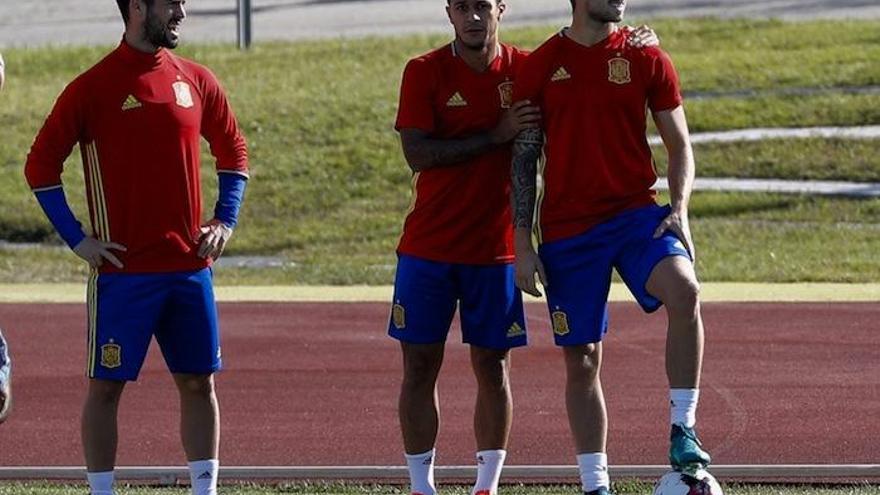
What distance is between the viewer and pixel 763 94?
77.6 feet

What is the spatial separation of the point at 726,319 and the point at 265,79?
12836 millimetres

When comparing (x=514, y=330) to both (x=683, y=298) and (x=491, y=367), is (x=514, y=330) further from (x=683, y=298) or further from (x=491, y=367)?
(x=683, y=298)

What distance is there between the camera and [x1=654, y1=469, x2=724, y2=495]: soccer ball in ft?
22.7

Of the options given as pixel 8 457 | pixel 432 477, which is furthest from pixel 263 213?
pixel 432 477

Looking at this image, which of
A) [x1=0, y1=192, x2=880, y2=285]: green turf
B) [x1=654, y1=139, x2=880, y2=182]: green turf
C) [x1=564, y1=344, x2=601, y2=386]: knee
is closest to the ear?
[x1=564, y1=344, x2=601, y2=386]: knee

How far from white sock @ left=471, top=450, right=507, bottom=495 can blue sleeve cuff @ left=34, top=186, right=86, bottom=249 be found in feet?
5.97

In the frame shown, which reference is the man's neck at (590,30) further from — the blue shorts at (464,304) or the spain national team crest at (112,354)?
the spain national team crest at (112,354)

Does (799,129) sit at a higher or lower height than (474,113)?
lower

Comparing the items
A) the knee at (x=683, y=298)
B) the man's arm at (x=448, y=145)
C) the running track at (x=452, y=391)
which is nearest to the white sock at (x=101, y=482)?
the man's arm at (x=448, y=145)

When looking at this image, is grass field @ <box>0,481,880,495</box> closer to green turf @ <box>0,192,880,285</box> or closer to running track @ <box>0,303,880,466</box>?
running track @ <box>0,303,880,466</box>

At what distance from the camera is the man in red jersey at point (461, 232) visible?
7.88m

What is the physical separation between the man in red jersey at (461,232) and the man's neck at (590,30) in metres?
0.17

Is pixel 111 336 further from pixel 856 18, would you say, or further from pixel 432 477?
pixel 856 18

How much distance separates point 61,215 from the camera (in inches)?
301
